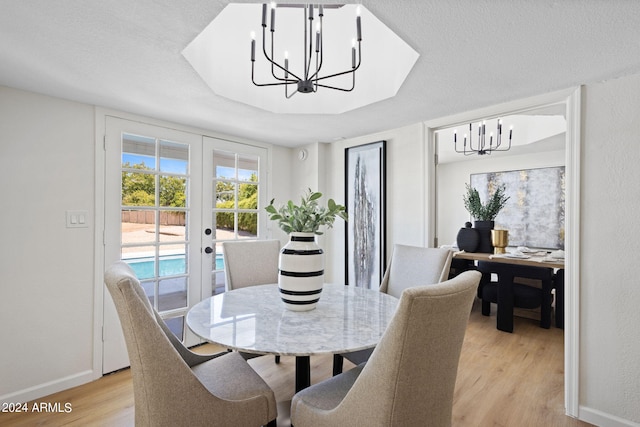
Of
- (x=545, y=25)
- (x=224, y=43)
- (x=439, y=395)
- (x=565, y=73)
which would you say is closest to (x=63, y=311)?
(x=224, y=43)

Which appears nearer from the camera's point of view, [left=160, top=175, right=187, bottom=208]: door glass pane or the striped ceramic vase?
the striped ceramic vase

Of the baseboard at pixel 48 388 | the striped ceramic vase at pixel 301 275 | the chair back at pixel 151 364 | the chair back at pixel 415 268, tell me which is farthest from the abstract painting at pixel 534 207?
the baseboard at pixel 48 388

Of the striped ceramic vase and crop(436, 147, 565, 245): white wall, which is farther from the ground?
crop(436, 147, 565, 245): white wall

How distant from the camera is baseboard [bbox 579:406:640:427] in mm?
1768

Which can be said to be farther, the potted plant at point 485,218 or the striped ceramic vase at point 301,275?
the potted plant at point 485,218

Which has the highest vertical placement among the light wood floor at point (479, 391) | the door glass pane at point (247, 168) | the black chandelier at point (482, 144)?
the black chandelier at point (482, 144)

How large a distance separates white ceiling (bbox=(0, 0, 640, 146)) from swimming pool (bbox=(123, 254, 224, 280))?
127cm

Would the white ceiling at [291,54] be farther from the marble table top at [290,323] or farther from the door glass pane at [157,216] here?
the marble table top at [290,323]

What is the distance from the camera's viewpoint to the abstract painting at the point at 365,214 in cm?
312

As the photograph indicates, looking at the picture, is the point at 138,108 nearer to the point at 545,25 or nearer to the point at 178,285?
the point at 178,285

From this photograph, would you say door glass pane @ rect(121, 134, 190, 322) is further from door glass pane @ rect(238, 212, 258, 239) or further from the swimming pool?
door glass pane @ rect(238, 212, 258, 239)

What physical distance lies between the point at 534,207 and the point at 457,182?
1337 mm

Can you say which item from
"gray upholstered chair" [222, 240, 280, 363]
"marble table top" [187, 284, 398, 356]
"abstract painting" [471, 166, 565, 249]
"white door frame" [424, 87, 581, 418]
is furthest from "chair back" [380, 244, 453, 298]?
"abstract painting" [471, 166, 565, 249]

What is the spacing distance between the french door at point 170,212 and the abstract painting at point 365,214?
1.15m
